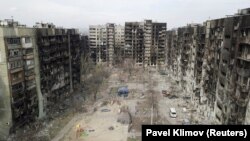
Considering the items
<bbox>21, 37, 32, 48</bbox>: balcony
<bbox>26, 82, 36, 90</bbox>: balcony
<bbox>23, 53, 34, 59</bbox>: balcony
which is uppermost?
<bbox>21, 37, 32, 48</bbox>: balcony

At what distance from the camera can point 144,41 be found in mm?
152500

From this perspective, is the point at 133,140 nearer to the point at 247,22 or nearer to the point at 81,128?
the point at 81,128

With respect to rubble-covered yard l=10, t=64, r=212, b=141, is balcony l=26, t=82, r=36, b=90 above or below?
above

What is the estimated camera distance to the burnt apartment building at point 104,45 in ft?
522

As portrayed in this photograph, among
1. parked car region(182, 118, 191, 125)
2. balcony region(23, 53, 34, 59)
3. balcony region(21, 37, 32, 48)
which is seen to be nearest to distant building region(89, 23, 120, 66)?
parked car region(182, 118, 191, 125)

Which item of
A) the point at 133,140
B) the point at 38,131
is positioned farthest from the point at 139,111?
the point at 38,131

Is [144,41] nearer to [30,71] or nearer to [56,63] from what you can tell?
[56,63]

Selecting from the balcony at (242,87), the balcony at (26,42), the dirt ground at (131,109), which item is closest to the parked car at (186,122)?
the dirt ground at (131,109)

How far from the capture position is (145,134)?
23188 mm

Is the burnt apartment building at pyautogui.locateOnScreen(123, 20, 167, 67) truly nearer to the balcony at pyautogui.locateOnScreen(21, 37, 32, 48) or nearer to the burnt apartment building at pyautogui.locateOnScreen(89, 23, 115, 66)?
the burnt apartment building at pyautogui.locateOnScreen(89, 23, 115, 66)

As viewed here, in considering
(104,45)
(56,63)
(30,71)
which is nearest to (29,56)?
(30,71)

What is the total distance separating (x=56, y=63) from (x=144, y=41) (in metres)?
81.2

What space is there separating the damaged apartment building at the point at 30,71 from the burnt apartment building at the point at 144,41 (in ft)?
218

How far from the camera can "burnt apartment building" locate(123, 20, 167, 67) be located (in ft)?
496
